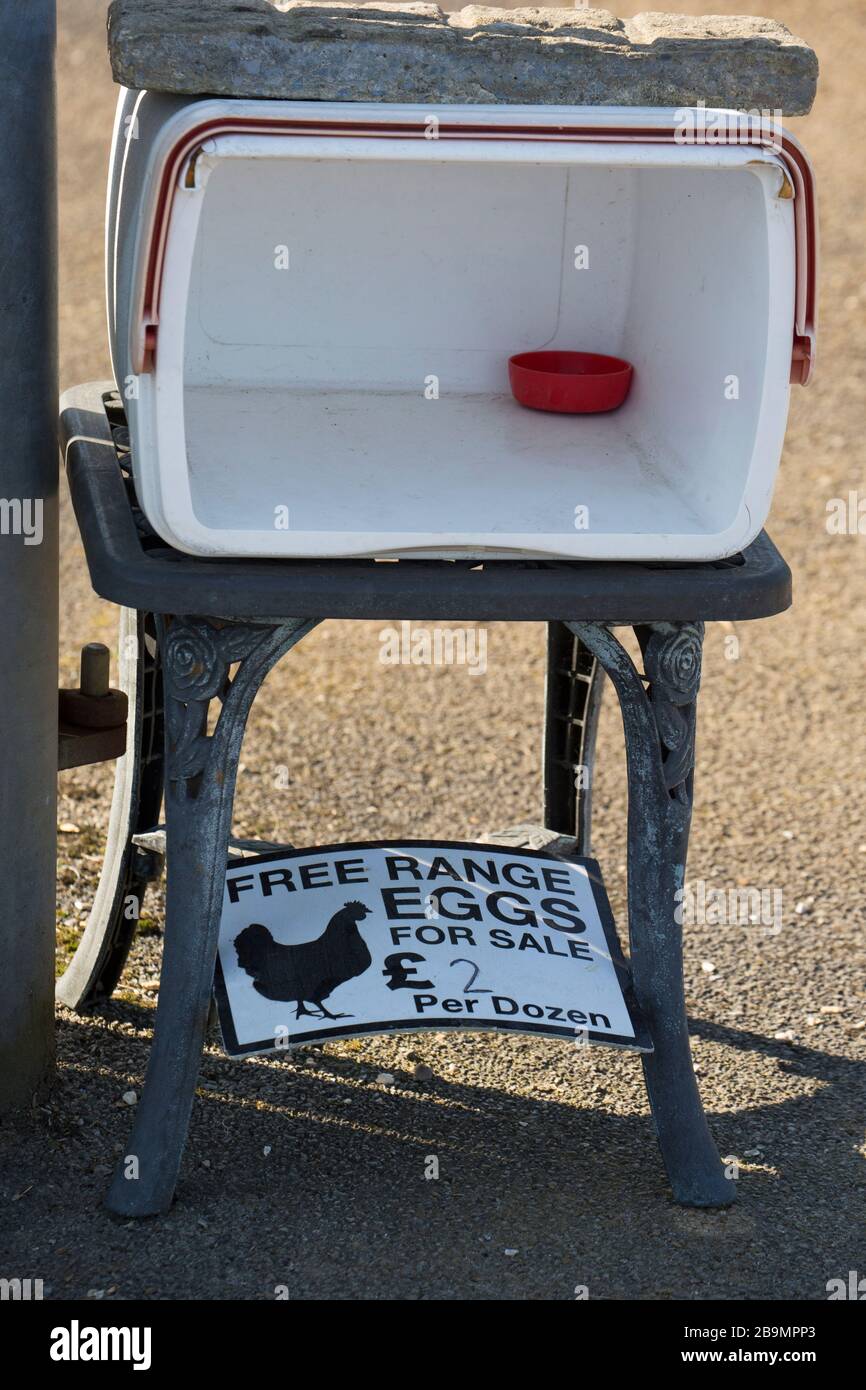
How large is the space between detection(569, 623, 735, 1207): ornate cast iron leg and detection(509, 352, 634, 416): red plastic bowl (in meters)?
0.47

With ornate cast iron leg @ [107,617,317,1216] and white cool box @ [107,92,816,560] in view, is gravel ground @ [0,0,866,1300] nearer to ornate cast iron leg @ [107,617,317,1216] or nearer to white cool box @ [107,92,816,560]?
ornate cast iron leg @ [107,617,317,1216]

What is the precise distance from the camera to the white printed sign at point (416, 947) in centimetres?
241

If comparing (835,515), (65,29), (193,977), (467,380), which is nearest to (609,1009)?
(193,977)

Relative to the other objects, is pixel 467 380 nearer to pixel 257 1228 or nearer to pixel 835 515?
pixel 257 1228

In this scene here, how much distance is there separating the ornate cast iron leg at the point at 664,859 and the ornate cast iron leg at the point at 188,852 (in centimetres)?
50

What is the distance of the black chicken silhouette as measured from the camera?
8.02 feet

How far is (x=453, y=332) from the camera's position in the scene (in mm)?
2803

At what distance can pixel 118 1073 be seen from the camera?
114 inches

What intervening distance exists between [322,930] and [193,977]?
0.22 m

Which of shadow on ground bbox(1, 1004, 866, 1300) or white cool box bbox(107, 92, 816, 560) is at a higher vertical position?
white cool box bbox(107, 92, 816, 560)
